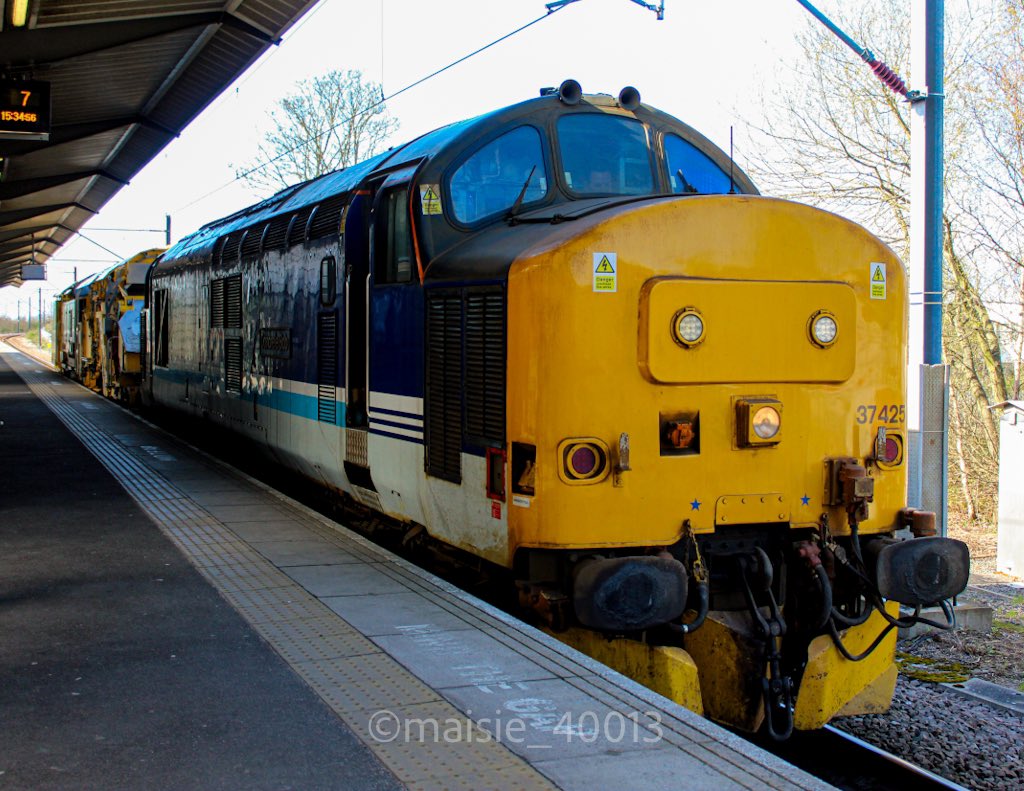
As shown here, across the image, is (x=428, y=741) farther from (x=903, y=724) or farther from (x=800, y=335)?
(x=903, y=724)

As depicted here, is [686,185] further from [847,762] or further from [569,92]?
[847,762]

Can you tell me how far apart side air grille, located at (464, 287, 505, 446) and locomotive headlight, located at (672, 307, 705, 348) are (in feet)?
2.98

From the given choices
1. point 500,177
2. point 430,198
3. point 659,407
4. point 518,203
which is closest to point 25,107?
point 430,198

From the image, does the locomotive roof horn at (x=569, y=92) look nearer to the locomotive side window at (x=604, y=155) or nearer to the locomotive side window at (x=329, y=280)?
the locomotive side window at (x=604, y=155)

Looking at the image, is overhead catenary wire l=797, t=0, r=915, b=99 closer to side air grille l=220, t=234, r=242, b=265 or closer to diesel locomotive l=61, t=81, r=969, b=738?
diesel locomotive l=61, t=81, r=969, b=738

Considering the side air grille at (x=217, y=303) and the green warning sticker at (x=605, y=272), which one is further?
the side air grille at (x=217, y=303)

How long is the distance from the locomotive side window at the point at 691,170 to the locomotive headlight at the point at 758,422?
198 centimetres

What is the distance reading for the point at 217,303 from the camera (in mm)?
→ 12438

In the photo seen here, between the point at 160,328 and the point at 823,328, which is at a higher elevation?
the point at 160,328

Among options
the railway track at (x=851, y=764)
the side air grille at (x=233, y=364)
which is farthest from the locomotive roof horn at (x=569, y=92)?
the side air grille at (x=233, y=364)

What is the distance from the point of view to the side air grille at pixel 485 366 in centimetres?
576

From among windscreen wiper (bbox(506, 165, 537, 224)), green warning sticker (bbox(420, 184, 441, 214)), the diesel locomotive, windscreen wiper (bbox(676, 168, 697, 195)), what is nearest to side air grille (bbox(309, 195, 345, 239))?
the diesel locomotive

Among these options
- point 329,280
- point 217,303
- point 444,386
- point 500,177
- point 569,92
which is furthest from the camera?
point 217,303

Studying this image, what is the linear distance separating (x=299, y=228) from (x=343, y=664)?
4879 millimetres
